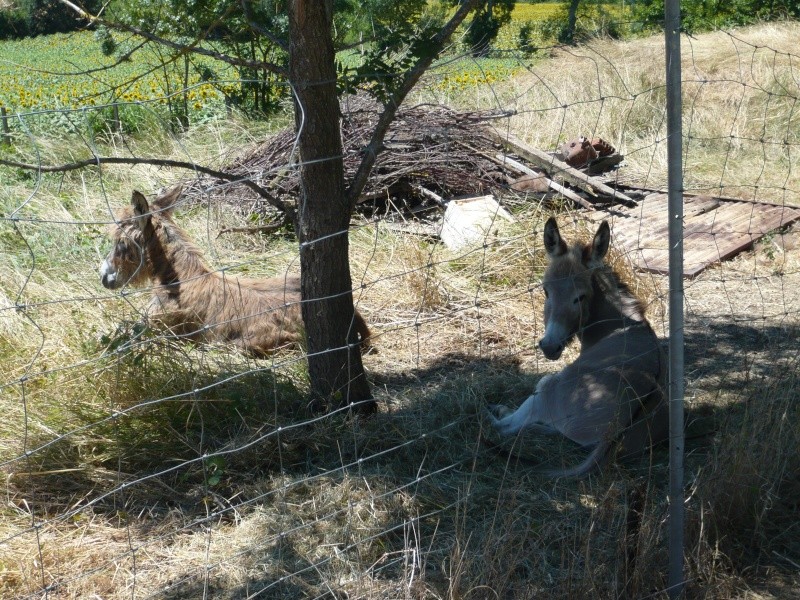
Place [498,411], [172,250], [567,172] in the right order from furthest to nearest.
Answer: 1. [567,172]
2. [172,250]
3. [498,411]

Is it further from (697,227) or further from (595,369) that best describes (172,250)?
(697,227)

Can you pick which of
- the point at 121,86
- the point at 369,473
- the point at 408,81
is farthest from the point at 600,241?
the point at 121,86

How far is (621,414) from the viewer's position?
5.11 metres

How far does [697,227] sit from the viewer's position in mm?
9711

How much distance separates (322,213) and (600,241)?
195 centimetres

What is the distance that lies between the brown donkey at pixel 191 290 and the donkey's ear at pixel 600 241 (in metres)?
1.95

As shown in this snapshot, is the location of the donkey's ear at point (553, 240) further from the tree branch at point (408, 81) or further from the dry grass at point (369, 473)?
the tree branch at point (408, 81)

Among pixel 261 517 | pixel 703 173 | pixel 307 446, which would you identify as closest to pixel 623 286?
pixel 307 446

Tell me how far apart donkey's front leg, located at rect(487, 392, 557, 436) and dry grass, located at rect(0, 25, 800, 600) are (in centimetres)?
13

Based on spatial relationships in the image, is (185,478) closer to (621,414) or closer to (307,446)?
(307,446)

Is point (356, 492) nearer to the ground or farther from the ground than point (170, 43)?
nearer to the ground

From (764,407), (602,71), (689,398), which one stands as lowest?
(689,398)

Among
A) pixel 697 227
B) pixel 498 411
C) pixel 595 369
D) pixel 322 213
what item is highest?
pixel 322 213

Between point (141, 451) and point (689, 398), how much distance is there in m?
Answer: 3.51
